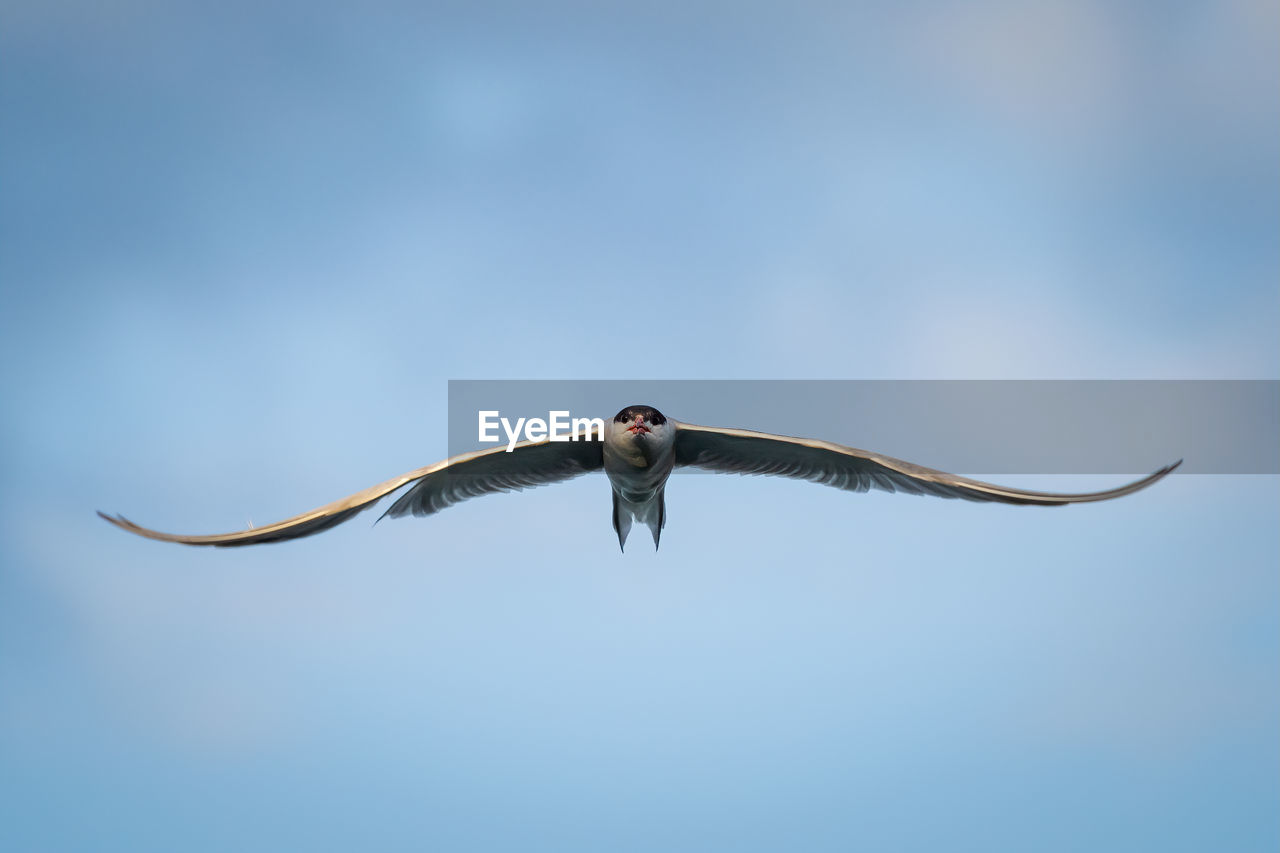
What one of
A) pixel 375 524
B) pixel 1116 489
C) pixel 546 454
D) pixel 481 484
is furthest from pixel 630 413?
pixel 1116 489

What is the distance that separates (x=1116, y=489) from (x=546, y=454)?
760 cm

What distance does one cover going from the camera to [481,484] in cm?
1356

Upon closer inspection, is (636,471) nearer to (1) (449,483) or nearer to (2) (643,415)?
(2) (643,415)

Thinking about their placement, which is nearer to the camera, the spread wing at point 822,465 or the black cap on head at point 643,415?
the spread wing at point 822,465

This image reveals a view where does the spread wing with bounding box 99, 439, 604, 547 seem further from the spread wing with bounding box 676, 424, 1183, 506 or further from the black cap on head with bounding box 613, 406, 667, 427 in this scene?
the spread wing with bounding box 676, 424, 1183, 506

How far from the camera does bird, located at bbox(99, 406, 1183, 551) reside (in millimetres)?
11742

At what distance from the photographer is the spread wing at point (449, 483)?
460 inches

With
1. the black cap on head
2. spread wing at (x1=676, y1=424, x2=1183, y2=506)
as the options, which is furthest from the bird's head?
spread wing at (x1=676, y1=424, x2=1183, y2=506)

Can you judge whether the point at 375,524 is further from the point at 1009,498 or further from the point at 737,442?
the point at 1009,498

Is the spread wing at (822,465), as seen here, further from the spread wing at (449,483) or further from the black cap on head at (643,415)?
the spread wing at (449,483)

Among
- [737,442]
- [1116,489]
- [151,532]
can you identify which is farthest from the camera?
[737,442]

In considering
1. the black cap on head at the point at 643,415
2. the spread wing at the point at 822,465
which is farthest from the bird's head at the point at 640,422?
the spread wing at the point at 822,465

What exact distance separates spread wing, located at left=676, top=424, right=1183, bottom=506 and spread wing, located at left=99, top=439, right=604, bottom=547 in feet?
5.58

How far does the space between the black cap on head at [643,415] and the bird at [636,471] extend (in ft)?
Result: 0.05
